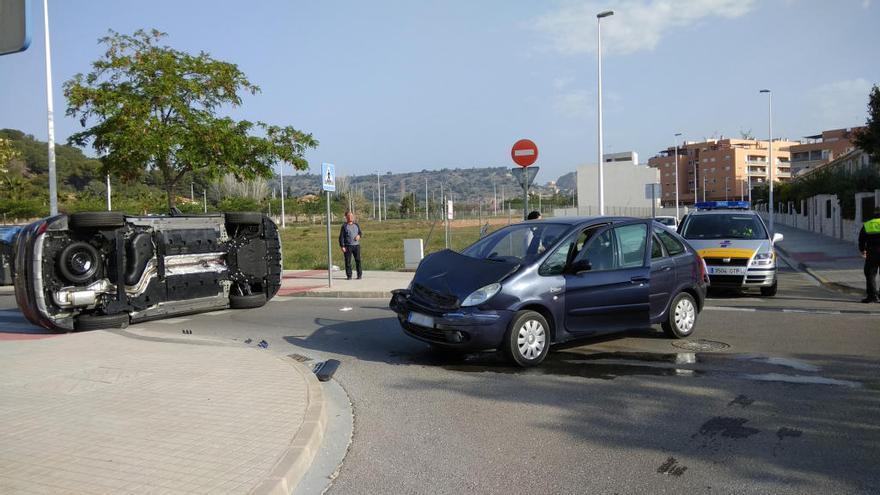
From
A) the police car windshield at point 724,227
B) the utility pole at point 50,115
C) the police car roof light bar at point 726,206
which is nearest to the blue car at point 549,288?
the police car windshield at point 724,227

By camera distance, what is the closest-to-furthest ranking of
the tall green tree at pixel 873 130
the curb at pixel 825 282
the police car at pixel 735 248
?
the police car at pixel 735 248 < the curb at pixel 825 282 < the tall green tree at pixel 873 130

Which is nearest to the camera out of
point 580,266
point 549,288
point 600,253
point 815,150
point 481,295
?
point 481,295

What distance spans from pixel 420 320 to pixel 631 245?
9.49 ft

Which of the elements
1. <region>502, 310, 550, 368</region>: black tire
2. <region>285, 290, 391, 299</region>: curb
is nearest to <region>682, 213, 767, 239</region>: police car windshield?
<region>285, 290, 391, 299</region>: curb

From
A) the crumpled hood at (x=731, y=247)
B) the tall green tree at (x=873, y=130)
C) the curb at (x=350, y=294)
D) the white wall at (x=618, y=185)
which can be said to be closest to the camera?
the crumpled hood at (x=731, y=247)

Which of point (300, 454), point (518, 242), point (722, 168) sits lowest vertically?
point (300, 454)

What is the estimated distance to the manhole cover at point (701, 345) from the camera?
821 centimetres

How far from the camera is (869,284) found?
39.4ft

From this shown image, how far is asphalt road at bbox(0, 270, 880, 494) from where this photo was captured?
14.2 ft

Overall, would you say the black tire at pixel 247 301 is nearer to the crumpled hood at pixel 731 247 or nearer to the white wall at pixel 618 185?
the crumpled hood at pixel 731 247

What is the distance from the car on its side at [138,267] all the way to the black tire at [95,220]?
13mm

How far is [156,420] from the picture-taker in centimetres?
537

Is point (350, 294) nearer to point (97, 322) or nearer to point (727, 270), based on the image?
point (97, 322)

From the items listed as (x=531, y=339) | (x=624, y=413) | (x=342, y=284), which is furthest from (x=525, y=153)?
(x=624, y=413)
